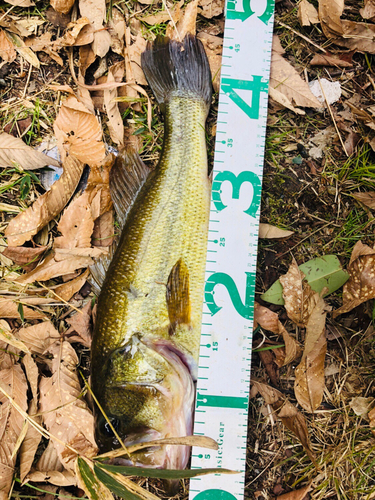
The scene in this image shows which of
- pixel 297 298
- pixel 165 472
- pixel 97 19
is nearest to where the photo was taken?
pixel 165 472

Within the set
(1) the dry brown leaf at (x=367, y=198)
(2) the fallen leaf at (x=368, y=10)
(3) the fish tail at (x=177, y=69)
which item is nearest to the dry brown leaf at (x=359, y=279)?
(1) the dry brown leaf at (x=367, y=198)

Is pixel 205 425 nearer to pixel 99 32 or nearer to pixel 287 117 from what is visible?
pixel 287 117

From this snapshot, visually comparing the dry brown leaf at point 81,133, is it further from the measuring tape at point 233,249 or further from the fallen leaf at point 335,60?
the fallen leaf at point 335,60

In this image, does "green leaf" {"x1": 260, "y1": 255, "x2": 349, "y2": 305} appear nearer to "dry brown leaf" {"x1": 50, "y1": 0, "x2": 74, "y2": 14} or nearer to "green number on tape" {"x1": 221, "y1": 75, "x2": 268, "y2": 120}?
"green number on tape" {"x1": 221, "y1": 75, "x2": 268, "y2": 120}

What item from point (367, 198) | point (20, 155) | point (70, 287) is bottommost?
point (70, 287)

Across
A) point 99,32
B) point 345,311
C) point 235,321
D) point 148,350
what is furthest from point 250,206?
point 99,32

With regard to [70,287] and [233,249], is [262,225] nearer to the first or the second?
[233,249]

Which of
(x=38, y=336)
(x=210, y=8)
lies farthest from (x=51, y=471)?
(x=210, y=8)
